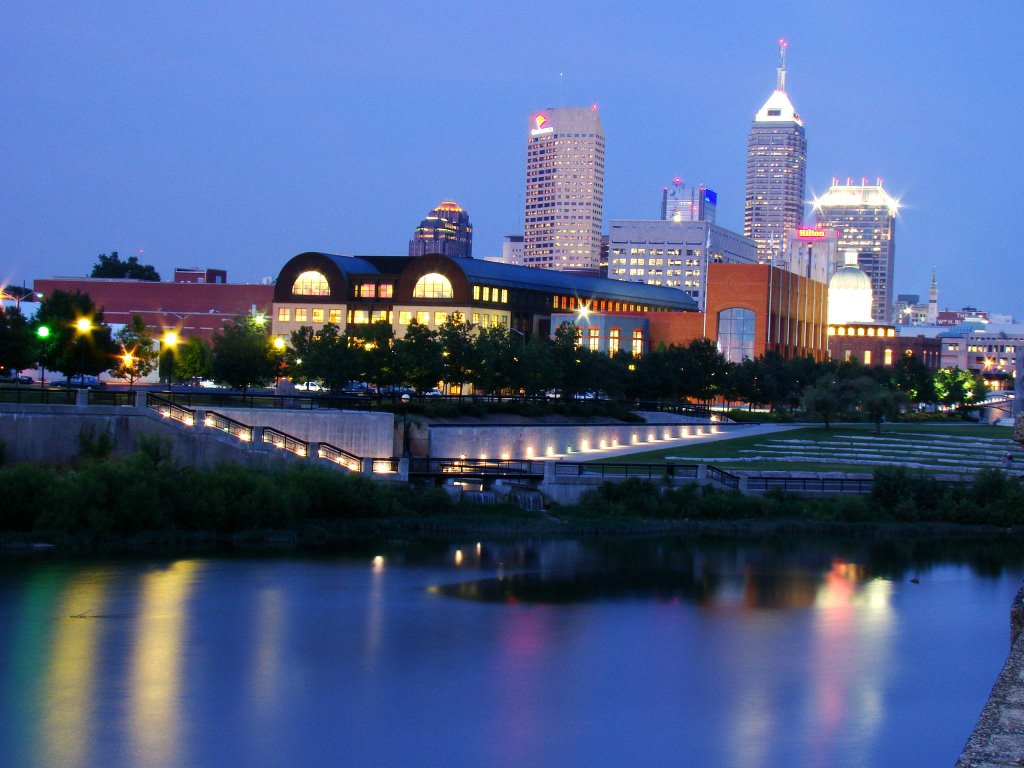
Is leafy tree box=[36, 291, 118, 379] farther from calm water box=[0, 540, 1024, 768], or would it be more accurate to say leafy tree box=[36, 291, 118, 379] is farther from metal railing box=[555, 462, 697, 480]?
calm water box=[0, 540, 1024, 768]

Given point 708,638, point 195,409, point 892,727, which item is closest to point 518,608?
point 708,638

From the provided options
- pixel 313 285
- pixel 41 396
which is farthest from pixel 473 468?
pixel 313 285

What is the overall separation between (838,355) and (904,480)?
124715 mm

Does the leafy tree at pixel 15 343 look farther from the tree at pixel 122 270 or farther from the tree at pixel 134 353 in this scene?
the tree at pixel 122 270

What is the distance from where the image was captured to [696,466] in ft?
166

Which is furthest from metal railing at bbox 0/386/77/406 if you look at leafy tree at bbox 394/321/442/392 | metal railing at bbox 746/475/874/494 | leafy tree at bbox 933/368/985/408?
leafy tree at bbox 933/368/985/408

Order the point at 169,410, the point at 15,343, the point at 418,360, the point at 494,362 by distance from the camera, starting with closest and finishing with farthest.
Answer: the point at 169,410 → the point at 15,343 → the point at 418,360 → the point at 494,362

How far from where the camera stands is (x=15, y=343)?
62.4m

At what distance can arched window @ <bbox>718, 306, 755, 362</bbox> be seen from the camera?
12962 cm

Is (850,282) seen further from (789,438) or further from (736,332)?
(789,438)

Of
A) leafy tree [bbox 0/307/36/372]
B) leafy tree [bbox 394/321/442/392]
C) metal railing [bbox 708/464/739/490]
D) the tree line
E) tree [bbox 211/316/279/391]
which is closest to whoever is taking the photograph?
metal railing [bbox 708/464/739/490]

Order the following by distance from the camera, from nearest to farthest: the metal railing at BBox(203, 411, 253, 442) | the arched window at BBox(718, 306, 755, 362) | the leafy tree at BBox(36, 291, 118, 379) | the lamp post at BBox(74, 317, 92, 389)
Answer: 1. the metal railing at BBox(203, 411, 253, 442)
2. the lamp post at BBox(74, 317, 92, 389)
3. the leafy tree at BBox(36, 291, 118, 379)
4. the arched window at BBox(718, 306, 755, 362)

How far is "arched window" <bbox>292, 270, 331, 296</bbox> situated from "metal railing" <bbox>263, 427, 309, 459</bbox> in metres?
77.0

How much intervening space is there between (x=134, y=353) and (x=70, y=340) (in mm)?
12953
